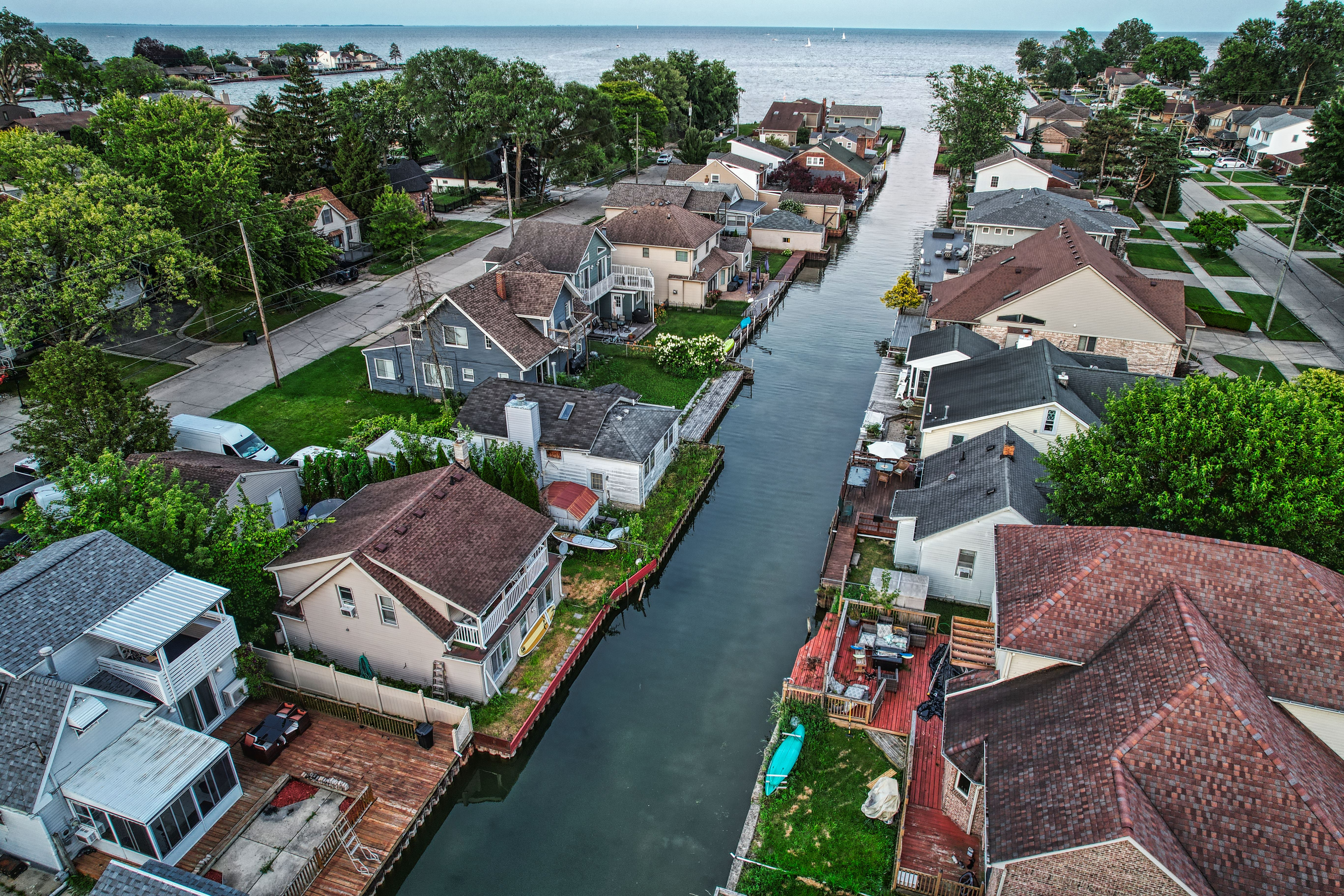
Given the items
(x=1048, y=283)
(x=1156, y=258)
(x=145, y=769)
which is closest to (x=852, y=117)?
(x=1156, y=258)

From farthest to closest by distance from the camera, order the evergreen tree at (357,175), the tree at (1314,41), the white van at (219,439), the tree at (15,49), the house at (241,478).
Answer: the tree at (1314,41) < the tree at (15,49) < the evergreen tree at (357,175) < the white van at (219,439) < the house at (241,478)

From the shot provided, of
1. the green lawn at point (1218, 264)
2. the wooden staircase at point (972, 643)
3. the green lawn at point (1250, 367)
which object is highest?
the green lawn at point (1218, 264)

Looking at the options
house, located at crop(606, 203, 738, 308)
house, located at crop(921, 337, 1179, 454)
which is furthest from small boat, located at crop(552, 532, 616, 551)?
house, located at crop(606, 203, 738, 308)

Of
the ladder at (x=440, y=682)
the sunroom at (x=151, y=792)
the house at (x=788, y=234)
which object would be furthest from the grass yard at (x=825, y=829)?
the house at (x=788, y=234)

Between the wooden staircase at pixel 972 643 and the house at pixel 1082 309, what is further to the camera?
the house at pixel 1082 309

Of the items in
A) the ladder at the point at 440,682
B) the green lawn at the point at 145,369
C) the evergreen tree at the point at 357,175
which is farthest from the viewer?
the evergreen tree at the point at 357,175

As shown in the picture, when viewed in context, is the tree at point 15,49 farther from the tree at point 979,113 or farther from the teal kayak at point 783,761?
the teal kayak at point 783,761
